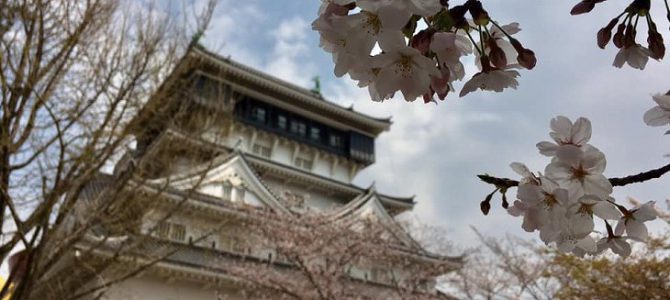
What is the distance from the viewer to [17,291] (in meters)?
7.57

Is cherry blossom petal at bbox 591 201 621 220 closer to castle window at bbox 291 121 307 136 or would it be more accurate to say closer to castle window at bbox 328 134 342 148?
castle window at bbox 291 121 307 136

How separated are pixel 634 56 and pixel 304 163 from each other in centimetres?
2753

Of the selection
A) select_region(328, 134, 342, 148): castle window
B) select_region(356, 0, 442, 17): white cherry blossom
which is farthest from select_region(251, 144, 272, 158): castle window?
select_region(356, 0, 442, 17): white cherry blossom

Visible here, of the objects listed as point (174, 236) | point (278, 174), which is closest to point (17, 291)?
point (174, 236)

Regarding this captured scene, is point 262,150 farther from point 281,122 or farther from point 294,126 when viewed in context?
point 294,126

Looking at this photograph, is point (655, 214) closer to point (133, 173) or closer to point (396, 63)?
point (396, 63)

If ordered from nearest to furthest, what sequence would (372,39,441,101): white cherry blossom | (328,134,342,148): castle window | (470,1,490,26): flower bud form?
(372,39,441,101): white cherry blossom
(470,1,490,26): flower bud
(328,134,342,148): castle window

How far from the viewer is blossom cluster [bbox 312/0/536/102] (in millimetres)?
1119

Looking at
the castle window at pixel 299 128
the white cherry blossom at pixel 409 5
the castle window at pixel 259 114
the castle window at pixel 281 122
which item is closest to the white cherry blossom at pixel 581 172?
the white cherry blossom at pixel 409 5

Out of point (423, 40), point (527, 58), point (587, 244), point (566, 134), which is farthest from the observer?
point (587, 244)

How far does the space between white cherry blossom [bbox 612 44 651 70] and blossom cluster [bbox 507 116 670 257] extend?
1.05ft

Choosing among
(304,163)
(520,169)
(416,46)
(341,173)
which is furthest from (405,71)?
(341,173)

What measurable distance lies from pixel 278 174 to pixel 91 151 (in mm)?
18425

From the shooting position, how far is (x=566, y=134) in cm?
145
